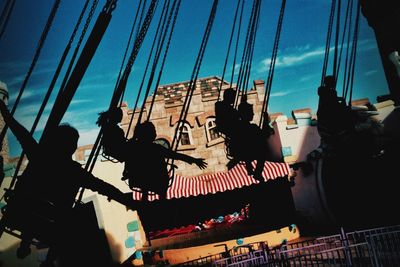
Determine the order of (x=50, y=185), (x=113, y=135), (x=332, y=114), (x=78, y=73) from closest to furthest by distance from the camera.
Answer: (x=78, y=73), (x=50, y=185), (x=113, y=135), (x=332, y=114)

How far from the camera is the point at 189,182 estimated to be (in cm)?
1130

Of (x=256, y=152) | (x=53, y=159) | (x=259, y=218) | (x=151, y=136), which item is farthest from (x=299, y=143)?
(x=53, y=159)

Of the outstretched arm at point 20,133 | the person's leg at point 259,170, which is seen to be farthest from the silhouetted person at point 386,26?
the outstretched arm at point 20,133

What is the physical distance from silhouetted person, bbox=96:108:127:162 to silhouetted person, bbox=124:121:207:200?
0.11m

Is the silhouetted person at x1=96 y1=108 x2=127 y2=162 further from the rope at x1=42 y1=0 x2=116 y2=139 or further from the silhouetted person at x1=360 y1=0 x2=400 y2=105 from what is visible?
the silhouetted person at x1=360 y1=0 x2=400 y2=105

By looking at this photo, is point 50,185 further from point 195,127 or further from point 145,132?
point 195,127

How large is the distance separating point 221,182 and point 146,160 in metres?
7.14

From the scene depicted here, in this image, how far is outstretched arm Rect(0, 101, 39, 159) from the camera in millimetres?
2494

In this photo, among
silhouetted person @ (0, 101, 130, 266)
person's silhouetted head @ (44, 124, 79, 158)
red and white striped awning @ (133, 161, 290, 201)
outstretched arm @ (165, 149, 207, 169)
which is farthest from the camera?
red and white striped awning @ (133, 161, 290, 201)

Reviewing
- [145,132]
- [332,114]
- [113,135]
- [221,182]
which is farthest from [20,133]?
[221,182]

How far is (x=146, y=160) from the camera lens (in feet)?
12.8

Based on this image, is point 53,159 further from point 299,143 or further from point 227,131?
point 299,143

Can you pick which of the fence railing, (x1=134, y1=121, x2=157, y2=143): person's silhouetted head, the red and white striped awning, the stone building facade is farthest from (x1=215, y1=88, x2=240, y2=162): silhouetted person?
the stone building facade

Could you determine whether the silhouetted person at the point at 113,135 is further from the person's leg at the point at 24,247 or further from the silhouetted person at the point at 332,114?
the silhouetted person at the point at 332,114
